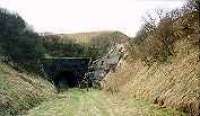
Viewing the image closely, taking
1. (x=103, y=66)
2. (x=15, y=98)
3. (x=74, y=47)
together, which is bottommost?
(x=103, y=66)

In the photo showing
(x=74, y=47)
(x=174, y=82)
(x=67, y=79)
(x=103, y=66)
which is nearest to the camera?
(x=174, y=82)

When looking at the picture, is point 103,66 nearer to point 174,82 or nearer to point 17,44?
point 17,44

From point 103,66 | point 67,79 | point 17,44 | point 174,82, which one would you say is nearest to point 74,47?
point 67,79

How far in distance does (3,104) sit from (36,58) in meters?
43.1

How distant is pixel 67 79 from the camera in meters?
88.9

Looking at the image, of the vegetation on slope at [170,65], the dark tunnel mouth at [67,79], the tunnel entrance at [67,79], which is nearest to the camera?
the vegetation on slope at [170,65]

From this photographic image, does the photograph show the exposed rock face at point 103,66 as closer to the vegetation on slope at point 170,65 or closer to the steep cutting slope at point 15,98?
the vegetation on slope at point 170,65

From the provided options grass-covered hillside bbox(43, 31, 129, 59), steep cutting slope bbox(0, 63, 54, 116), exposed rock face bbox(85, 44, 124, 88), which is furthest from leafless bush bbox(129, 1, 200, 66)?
grass-covered hillside bbox(43, 31, 129, 59)

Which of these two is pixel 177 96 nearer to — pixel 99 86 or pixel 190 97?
pixel 190 97

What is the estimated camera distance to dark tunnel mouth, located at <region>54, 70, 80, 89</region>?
84.2 m

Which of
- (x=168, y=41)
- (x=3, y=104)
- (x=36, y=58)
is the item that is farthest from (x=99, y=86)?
(x=3, y=104)

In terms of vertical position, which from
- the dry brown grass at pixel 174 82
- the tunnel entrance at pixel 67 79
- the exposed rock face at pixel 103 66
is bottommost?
the tunnel entrance at pixel 67 79

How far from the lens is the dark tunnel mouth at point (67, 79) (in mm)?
84250

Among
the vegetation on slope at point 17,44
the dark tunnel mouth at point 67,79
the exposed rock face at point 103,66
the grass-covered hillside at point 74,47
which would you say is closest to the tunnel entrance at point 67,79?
the dark tunnel mouth at point 67,79
